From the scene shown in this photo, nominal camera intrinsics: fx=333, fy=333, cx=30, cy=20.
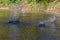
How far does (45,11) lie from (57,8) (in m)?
1.34

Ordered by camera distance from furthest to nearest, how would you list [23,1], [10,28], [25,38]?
[23,1] < [10,28] < [25,38]

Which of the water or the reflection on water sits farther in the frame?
the water

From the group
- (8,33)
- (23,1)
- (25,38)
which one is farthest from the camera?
(23,1)

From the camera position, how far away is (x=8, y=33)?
17.8 m

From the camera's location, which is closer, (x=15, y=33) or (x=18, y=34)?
(x=18, y=34)

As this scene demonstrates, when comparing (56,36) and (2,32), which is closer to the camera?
(56,36)

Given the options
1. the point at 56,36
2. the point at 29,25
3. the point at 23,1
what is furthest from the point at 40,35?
the point at 23,1

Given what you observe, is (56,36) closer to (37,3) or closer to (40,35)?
(40,35)

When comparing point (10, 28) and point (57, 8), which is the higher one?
point (10, 28)

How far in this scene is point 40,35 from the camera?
17.1m

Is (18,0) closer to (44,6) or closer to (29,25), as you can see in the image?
(44,6)

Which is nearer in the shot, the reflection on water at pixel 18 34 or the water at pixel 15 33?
the reflection on water at pixel 18 34

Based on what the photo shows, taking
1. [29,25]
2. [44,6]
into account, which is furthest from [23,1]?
[29,25]

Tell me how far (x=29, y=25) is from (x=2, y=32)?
3.22m
